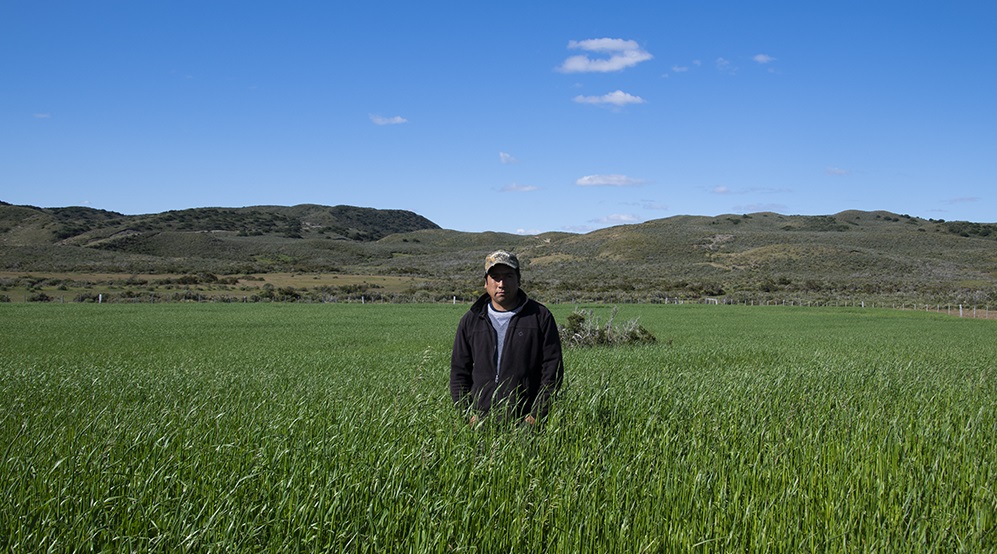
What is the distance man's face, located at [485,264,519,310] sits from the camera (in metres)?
5.00

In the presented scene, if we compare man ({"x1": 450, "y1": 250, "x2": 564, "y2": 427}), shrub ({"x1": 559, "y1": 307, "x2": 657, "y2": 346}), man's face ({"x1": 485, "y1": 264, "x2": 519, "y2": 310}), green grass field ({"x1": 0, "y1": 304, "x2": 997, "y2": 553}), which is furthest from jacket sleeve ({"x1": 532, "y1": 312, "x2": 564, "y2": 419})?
shrub ({"x1": 559, "y1": 307, "x2": 657, "y2": 346})

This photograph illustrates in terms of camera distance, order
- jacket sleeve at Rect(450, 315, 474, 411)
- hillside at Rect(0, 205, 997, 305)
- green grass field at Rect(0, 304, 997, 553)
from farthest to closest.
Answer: hillside at Rect(0, 205, 997, 305) < jacket sleeve at Rect(450, 315, 474, 411) < green grass field at Rect(0, 304, 997, 553)

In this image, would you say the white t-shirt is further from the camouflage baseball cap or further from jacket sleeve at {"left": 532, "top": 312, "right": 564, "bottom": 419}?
the camouflage baseball cap

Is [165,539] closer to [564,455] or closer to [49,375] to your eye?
[564,455]

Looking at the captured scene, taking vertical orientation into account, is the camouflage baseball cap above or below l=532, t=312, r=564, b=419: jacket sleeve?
above

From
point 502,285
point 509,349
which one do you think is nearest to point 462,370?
point 509,349

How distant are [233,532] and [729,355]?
45.8 ft

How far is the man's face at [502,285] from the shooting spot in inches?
197

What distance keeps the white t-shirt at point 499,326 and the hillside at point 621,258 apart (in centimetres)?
5138

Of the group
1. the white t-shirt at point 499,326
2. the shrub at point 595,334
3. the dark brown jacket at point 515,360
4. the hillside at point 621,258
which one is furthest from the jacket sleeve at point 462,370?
the hillside at point 621,258

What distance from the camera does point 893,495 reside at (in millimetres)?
4297

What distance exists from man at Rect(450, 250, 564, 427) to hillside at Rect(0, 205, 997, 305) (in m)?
51.3

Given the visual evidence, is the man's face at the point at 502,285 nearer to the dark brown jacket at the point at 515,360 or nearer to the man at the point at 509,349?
the man at the point at 509,349

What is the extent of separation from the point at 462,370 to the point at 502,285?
851mm
